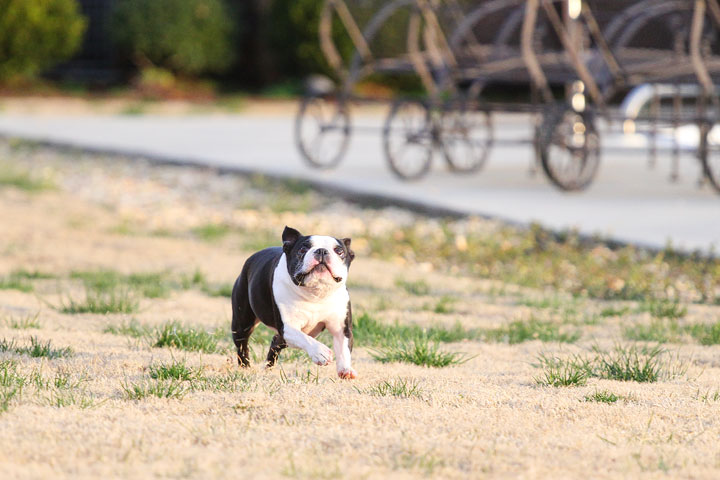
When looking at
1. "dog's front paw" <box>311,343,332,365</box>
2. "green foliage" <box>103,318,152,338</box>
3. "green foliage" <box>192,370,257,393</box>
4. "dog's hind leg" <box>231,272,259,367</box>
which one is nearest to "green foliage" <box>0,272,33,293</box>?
"green foliage" <box>103,318,152,338</box>

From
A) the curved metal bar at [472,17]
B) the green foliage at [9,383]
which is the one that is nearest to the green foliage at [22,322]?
the green foliage at [9,383]

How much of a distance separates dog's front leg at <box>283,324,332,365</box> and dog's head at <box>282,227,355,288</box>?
0.18 m

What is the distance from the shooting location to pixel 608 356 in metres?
4.91

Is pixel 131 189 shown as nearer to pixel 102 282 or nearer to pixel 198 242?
pixel 198 242

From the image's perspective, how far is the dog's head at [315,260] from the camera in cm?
398

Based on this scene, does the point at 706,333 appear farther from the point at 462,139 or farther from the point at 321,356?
the point at 462,139

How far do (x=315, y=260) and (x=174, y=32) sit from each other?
68.7ft

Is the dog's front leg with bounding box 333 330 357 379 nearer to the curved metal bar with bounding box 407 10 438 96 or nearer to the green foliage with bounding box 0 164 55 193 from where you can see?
the curved metal bar with bounding box 407 10 438 96

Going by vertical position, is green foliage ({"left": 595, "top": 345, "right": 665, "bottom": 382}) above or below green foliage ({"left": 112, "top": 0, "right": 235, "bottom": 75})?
below

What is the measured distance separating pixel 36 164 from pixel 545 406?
34.3ft

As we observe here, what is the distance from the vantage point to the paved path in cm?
888

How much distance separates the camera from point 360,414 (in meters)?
3.80

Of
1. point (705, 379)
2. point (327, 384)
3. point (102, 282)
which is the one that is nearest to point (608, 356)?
point (705, 379)

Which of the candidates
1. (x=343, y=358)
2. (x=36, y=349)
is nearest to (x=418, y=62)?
(x=36, y=349)
